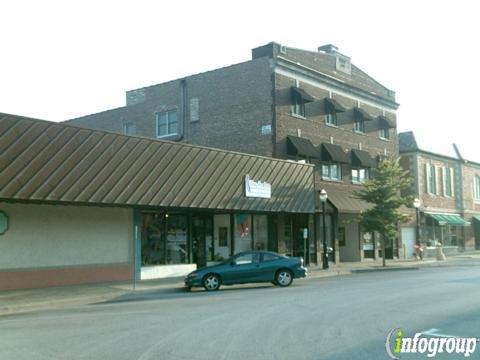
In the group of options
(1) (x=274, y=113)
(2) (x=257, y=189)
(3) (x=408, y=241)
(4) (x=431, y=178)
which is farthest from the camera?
(4) (x=431, y=178)

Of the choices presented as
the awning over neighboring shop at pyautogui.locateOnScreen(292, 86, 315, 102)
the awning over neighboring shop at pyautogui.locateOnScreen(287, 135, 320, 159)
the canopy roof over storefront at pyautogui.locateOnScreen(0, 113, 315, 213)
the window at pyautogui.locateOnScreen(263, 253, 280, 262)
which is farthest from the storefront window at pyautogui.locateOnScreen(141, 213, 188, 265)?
the awning over neighboring shop at pyautogui.locateOnScreen(292, 86, 315, 102)

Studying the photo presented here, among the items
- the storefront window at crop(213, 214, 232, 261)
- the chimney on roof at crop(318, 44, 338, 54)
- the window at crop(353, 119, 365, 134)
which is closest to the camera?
the storefront window at crop(213, 214, 232, 261)

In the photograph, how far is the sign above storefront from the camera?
25059 millimetres

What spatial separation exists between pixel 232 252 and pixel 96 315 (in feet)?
45.9

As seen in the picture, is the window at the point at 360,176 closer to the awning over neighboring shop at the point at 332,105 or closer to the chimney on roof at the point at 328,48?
the awning over neighboring shop at the point at 332,105

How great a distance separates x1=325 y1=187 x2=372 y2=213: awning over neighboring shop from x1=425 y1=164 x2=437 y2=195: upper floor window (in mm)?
11427

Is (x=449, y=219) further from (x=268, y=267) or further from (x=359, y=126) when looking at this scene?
(x=268, y=267)

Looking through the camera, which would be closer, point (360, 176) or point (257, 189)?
point (257, 189)

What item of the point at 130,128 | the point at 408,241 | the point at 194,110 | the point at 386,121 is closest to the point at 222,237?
the point at 194,110

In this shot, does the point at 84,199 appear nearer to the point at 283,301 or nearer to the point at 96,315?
the point at 96,315

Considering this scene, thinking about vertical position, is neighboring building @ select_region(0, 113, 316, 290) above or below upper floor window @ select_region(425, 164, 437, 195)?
below

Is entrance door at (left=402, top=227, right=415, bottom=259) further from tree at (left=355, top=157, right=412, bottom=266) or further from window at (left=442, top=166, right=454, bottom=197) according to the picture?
tree at (left=355, top=157, right=412, bottom=266)

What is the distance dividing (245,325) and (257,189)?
15080 mm

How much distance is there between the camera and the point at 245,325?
35.1 ft
